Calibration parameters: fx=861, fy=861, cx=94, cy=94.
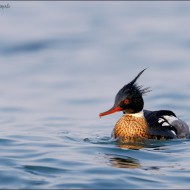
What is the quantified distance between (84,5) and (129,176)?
1572 cm

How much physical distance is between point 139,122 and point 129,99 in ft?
1.60

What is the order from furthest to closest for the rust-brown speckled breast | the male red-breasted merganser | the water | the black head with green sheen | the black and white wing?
the rust-brown speckled breast < the black and white wing < the male red-breasted merganser < the black head with green sheen < the water

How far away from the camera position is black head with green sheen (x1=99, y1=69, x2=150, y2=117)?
518 inches

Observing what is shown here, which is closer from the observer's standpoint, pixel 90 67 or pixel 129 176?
pixel 129 176

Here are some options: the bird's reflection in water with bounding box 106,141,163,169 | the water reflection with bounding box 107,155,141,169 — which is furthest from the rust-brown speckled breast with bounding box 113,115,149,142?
the water reflection with bounding box 107,155,141,169

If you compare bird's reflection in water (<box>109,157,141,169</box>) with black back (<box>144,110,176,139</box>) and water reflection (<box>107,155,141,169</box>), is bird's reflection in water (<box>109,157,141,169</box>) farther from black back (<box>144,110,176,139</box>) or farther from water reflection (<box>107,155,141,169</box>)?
black back (<box>144,110,176,139</box>)

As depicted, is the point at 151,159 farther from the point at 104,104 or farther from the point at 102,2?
the point at 102,2

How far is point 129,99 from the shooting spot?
1334 cm

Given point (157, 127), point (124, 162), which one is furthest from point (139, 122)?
point (124, 162)

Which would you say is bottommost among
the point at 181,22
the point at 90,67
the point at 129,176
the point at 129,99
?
the point at 129,176

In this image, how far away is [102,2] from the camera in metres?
25.6

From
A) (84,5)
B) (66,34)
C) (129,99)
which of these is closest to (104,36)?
(66,34)

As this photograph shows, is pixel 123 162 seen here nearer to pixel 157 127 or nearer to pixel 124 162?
pixel 124 162

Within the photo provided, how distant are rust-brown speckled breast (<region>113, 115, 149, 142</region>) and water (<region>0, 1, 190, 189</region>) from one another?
0.95ft
